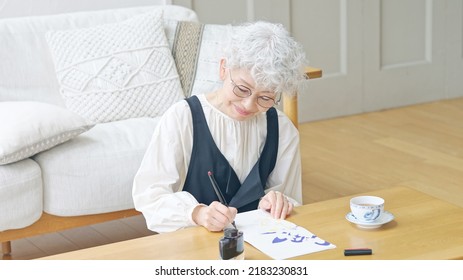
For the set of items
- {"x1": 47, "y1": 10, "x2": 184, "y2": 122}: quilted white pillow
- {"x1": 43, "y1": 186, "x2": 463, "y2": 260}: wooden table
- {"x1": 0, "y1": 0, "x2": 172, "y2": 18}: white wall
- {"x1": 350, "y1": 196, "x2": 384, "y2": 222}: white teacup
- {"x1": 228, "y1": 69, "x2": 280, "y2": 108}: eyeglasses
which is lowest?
{"x1": 43, "y1": 186, "x2": 463, "y2": 260}: wooden table

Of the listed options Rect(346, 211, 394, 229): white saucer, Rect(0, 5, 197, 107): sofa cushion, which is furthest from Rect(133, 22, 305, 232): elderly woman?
Rect(0, 5, 197, 107): sofa cushion

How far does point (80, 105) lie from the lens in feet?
10.6

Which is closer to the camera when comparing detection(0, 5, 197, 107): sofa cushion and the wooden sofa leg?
the wooden sofa leg

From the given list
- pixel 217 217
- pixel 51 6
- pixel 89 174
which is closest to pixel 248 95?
pixel 217 217

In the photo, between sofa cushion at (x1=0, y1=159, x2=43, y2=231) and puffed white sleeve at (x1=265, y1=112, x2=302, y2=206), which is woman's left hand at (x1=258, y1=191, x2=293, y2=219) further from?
sofa cushion at (x1=0, y1=159, x2=43, y2=231)

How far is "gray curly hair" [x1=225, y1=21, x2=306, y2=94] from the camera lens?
6.71 ft

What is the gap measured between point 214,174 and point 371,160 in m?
1.97

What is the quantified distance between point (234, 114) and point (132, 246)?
53 centimetres

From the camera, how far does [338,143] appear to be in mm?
4391

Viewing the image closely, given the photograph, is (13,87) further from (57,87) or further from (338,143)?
(338,143)

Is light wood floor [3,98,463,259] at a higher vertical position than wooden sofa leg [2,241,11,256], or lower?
lower

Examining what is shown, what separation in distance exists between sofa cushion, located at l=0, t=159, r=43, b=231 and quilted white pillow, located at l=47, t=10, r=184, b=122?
1.66 feet

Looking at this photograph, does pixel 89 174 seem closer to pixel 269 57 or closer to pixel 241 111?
pixel 241 111
